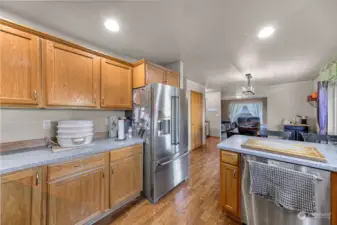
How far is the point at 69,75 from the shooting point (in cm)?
162

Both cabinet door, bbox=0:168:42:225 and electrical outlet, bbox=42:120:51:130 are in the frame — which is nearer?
cabinet door, bbox=0:168:42:225

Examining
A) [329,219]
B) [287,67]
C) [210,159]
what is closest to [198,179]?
[210,159]

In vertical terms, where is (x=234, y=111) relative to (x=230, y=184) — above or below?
above

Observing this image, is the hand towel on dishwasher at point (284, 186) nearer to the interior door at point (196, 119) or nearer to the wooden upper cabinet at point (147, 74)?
the wooden upper cabinet at point (147, 74)

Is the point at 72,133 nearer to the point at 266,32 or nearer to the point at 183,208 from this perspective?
the point at 183,208

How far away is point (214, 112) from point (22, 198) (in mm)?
6716

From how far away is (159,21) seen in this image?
1.58m

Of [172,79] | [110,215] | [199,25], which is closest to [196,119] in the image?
[172,79]

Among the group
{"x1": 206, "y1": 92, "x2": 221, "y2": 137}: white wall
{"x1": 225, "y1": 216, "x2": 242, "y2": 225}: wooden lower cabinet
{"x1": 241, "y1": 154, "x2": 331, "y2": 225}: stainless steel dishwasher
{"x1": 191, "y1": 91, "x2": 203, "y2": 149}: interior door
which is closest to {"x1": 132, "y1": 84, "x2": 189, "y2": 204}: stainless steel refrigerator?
{"x1": 225, "y1": 216, "x2": 242, "y2": 225}: wooden lower cabinet

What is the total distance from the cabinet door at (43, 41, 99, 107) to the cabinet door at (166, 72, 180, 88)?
1235 millimetres

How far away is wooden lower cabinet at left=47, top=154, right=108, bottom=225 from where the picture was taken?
1.24 metres

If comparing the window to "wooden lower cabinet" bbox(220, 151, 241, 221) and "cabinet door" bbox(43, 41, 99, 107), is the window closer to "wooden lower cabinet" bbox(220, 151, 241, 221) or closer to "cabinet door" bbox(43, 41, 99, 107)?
"wooden lower cabinet" bbox(220, 151, 241, 221)

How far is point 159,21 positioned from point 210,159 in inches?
136

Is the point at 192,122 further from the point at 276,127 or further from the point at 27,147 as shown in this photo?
the point at 27,147
